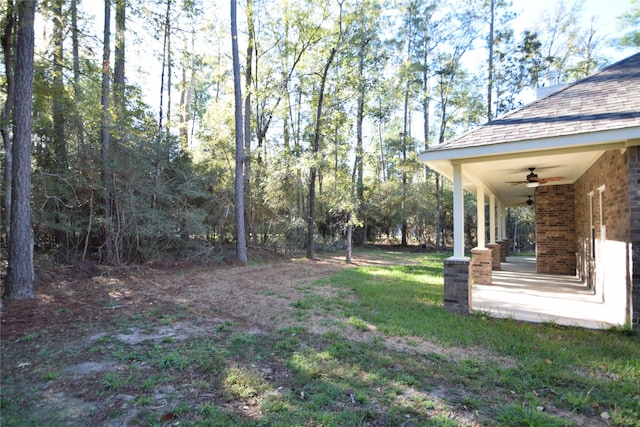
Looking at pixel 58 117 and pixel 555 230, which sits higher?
pixel 58 117

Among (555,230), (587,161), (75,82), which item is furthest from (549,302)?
(75,82)

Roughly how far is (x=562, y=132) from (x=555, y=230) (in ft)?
19.7

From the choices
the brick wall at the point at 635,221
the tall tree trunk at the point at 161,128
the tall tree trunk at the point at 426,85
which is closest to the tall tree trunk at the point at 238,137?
the tall tree trunk at the point at 161,128

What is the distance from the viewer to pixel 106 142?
26.6 feet

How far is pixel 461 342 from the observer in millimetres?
3840

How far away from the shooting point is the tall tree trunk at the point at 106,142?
26.0 ft

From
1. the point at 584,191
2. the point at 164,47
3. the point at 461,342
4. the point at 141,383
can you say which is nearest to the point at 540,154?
the point at 461,342

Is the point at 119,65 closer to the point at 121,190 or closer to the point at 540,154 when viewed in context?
the point at 121,190

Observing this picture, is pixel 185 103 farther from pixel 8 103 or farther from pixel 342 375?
pixel 342 375

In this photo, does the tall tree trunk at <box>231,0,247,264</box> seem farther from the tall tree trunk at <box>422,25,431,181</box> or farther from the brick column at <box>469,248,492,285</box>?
the tall tree trunk at <box>422,25,431,181</box>

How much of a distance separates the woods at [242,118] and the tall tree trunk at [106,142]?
1.7 inches

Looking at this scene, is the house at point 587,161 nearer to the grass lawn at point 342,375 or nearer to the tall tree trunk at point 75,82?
the grass lawn at point 342,375

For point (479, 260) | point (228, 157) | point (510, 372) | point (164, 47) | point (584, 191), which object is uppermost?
point (164, 47)

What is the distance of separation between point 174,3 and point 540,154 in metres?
8.41
